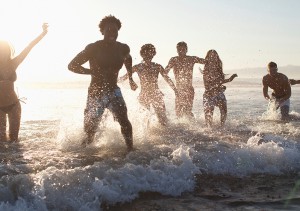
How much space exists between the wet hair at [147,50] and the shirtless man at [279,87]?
12.7 ft

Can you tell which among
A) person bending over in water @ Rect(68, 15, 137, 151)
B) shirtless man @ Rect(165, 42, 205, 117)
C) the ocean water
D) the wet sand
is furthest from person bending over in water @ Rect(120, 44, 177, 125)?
the wet sand

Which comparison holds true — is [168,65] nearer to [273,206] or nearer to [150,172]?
[150,172]

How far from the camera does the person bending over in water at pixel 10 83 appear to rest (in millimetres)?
6262

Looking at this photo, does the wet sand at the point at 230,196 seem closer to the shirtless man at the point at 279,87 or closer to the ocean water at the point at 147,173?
the ocean water at the point at 147,173

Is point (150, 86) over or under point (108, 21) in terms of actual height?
under

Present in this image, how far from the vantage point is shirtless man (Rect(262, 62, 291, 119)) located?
1152 centimetres

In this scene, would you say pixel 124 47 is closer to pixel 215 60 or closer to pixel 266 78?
pixel 215 60

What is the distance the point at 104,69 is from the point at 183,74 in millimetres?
5214

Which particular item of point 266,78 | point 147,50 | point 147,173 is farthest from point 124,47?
point 266,78

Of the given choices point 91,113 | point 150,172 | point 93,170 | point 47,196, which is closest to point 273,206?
point 150,172

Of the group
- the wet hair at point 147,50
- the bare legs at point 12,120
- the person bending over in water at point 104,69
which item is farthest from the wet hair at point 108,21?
the wet hair at point 147,50

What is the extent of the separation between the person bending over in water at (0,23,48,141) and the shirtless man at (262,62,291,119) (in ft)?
24.4

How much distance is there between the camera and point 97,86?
6.35 metres

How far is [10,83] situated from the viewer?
257 inches
